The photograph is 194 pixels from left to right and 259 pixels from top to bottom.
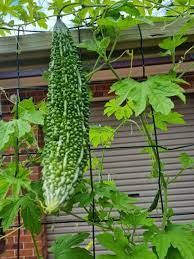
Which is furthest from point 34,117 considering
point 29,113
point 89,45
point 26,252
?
point 26,252

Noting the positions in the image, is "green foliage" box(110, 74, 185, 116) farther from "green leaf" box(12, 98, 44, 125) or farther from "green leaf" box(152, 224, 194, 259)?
"green leaf" box(152, 224, 194, 259)

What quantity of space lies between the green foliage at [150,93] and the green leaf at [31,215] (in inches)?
17.0

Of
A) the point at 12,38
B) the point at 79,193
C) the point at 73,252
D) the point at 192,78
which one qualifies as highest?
the point at 192,78

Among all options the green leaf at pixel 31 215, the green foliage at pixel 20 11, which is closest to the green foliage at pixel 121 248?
the green leaf at pixel 31 215

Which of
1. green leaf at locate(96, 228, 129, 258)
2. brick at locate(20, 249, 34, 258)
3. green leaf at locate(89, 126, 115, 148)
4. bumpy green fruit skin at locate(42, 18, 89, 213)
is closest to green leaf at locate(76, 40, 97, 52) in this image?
bumpy green fruit skin at locate(42, 18, 89, 213)

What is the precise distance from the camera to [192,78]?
437 cm

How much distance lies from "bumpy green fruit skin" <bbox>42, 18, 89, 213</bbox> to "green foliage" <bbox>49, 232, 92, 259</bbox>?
1.28 feet

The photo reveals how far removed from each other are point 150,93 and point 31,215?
1.76ft

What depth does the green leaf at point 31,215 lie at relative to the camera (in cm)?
141

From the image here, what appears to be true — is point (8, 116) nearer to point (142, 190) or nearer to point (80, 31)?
point (142, 190)

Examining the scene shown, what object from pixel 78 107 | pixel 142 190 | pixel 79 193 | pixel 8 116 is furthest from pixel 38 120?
pixel 142 190

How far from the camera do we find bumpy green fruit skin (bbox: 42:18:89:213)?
107 cm

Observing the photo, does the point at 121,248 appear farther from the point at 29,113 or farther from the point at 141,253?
the point at 29,113

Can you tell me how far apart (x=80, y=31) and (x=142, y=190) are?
3.02m
